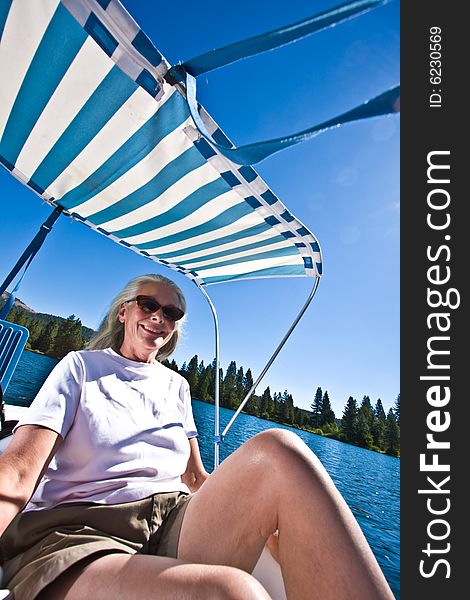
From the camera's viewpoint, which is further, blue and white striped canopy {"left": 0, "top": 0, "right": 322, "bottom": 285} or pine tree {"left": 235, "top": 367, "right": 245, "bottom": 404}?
pine tree {"left": 235, "top": 367, "right": 245, "bottom": 404}

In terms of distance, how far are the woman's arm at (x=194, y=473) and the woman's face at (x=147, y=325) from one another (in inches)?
18.0

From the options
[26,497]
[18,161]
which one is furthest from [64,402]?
[18,161]

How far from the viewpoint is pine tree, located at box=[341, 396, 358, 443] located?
155ft

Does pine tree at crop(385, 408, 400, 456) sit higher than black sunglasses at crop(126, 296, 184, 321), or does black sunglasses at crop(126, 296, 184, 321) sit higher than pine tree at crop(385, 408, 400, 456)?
black sunglasses at crop(126, 296, 184, 321)

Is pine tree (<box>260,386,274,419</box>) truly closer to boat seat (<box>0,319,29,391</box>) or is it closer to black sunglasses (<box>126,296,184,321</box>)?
boat seat (<box>0,319,29,391</box>)

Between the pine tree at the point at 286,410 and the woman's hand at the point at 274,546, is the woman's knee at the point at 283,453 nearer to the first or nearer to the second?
the woman's hand at the point at 274,546

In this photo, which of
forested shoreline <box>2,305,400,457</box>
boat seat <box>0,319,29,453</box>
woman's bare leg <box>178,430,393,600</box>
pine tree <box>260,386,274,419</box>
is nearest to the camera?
woman's bare leg <box>178,430,393,600</box>

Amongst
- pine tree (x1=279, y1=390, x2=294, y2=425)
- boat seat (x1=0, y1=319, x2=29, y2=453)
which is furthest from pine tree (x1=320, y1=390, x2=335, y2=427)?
boat seat (x1=0, y1=319, x2=29, y2=453)

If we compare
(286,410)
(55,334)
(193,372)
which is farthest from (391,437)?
(55,334)

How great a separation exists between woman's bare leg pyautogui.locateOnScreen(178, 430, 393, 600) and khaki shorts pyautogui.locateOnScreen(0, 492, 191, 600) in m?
0.11

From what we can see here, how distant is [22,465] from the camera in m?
0.79

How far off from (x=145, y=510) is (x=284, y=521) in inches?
16.9

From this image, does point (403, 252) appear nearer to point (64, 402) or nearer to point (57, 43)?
point (64, 402)

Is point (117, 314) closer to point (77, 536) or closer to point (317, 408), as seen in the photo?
point (77, 536)
